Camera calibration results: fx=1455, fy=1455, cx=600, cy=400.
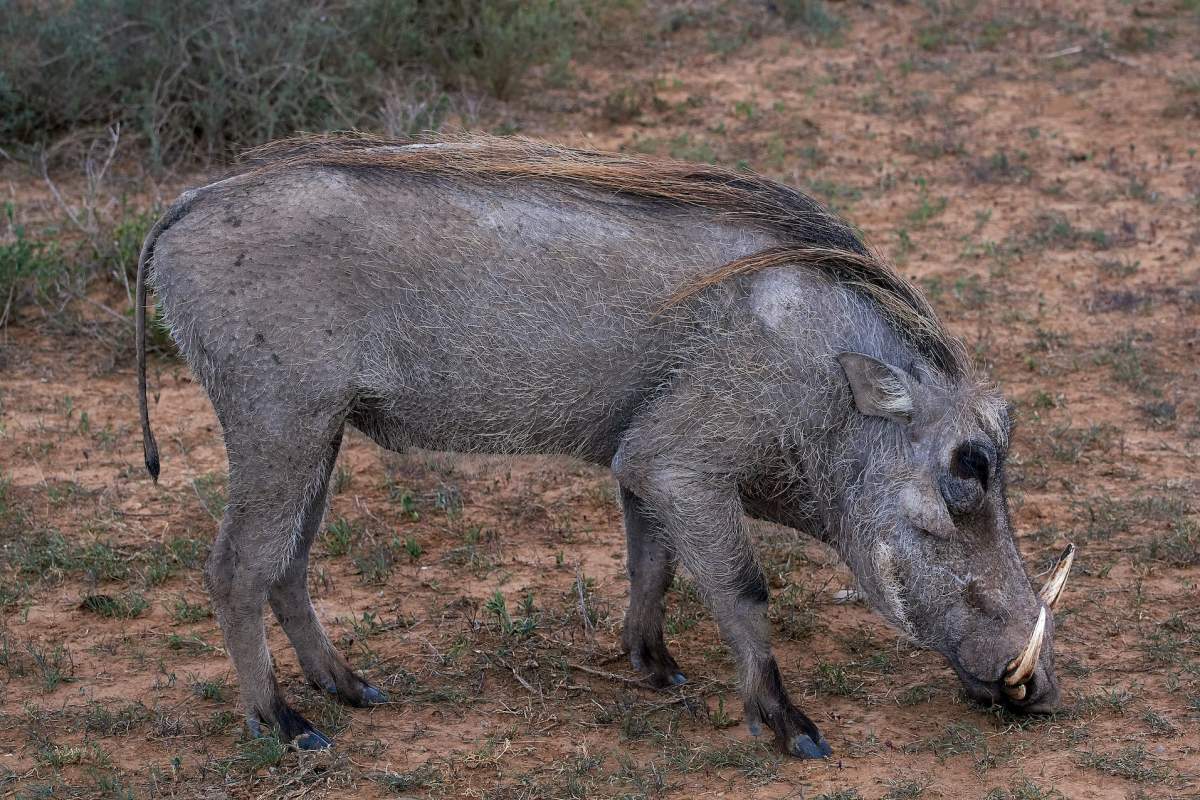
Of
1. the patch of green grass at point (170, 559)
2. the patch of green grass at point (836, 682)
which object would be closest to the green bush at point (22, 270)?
the patch of green grass at point (170, 559)

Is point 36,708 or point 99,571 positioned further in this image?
point 99,571

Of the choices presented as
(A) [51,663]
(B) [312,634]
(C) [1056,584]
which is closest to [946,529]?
(C) [1056,584]

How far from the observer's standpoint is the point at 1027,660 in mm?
3498

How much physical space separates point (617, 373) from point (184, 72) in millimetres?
4915

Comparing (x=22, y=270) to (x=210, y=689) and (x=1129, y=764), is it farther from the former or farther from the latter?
(x=1129, y=764)

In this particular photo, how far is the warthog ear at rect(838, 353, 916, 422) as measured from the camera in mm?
3656

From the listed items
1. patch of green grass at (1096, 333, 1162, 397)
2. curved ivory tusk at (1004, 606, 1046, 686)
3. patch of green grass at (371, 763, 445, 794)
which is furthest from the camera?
patch of green grass at (1096, 333, 1162, 397)

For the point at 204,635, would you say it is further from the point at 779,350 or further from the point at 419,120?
the point at 419,120

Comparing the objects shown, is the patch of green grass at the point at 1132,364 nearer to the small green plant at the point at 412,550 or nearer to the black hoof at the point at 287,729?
the small green plant at the point at 412,550

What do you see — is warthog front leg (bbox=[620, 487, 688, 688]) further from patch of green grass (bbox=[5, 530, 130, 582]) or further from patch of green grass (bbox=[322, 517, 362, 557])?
patch of green grass (bbox=[5, 530, 130, 582])

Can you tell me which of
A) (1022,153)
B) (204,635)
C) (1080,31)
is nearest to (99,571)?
(204,635)

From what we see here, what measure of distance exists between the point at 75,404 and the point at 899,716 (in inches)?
145

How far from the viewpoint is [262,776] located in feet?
12.0

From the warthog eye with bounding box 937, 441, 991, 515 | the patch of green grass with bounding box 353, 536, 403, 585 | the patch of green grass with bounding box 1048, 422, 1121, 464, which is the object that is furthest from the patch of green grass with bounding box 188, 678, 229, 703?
the patch of green grass with bounding box 1048, 422, 1121, 464
